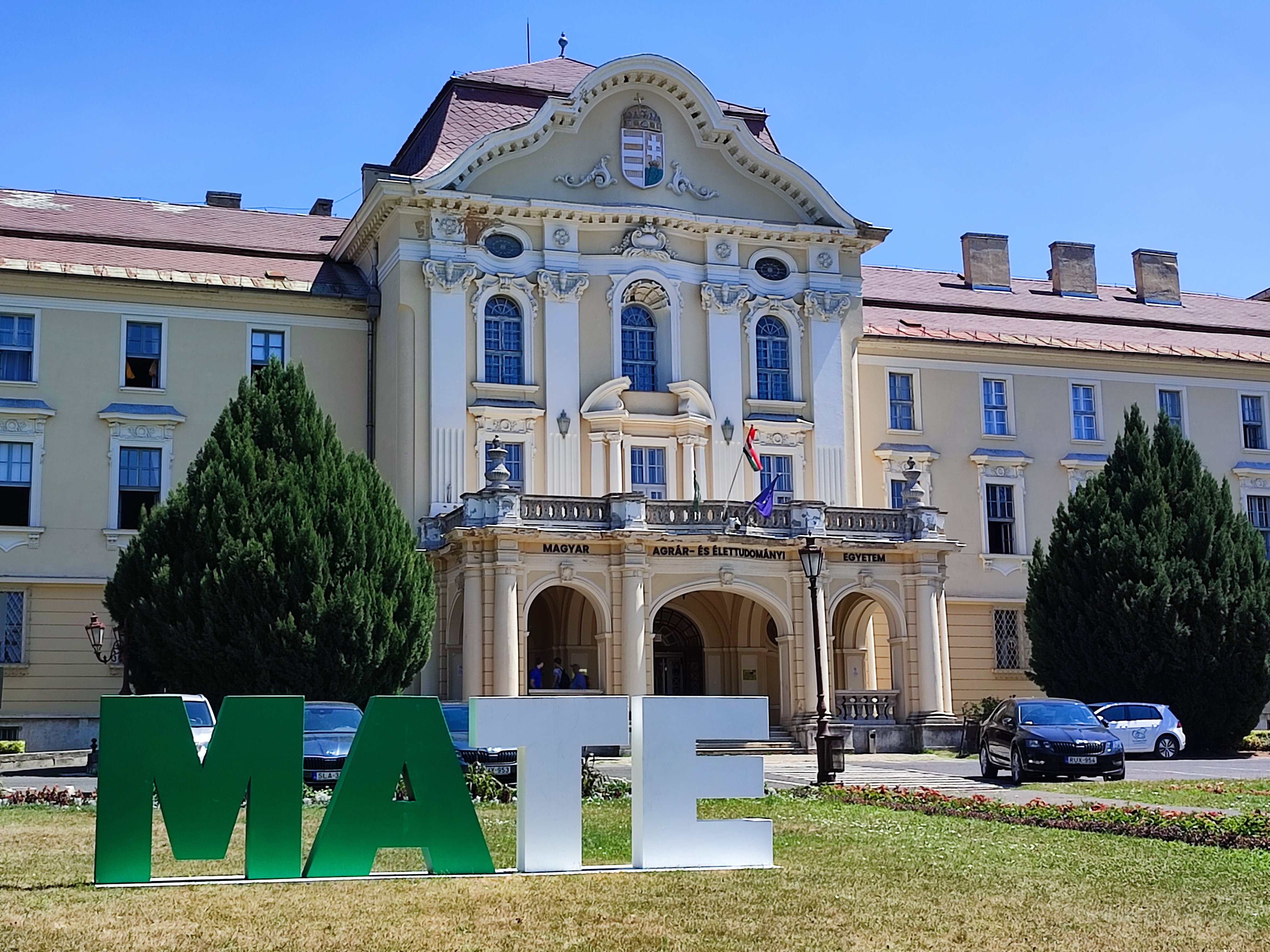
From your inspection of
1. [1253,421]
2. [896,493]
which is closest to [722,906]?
[896,493]

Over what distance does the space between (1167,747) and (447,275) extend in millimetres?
20349

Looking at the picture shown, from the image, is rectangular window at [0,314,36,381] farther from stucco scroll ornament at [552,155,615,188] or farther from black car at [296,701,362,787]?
black car at [296,701,362,787]

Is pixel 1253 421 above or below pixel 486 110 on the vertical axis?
below

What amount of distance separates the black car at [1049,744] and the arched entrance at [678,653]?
15.1 metres

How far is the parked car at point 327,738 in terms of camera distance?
23.0m

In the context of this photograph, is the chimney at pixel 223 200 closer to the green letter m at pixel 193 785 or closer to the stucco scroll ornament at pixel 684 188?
the stucco scroll ornament at pixel 684 188

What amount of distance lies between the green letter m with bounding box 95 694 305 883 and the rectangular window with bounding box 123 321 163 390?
27.9 m

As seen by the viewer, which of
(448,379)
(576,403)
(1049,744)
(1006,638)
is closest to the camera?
(1049,744)

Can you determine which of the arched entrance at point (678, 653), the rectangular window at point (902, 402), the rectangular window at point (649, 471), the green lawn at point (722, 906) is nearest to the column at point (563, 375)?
Result: the rectangular window at point (649, 471)

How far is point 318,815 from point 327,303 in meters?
23.4

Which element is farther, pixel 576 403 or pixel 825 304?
pixel 825 304

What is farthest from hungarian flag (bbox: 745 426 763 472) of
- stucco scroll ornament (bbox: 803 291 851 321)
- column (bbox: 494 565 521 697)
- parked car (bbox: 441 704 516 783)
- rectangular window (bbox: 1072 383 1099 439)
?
rectangular window (bbox: 1072 383 1099 439)

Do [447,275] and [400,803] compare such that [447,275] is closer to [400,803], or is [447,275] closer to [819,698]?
[819,698]

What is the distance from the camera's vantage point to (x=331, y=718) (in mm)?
24844
